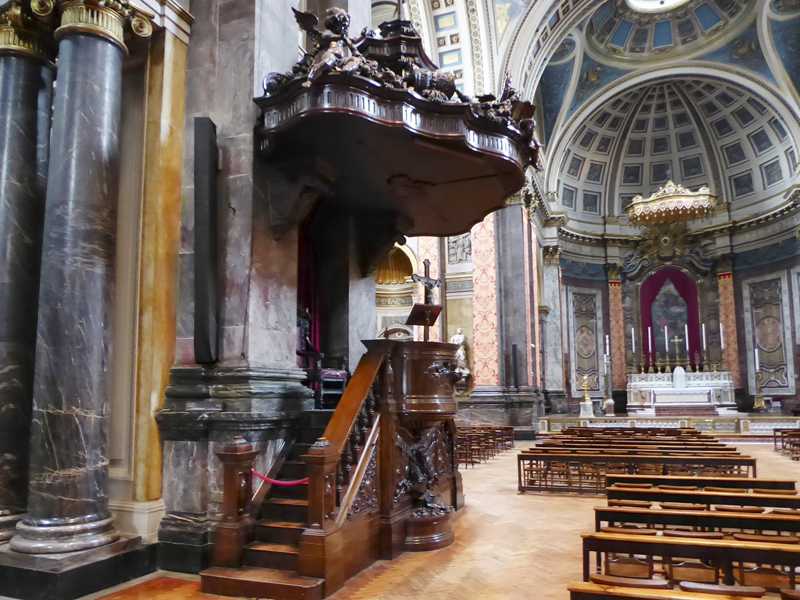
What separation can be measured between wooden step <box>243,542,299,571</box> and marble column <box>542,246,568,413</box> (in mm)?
19581

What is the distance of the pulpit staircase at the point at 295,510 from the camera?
4.33 meters

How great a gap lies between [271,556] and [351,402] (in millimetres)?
1249

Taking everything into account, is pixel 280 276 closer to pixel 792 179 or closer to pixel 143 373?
pixel 143 373

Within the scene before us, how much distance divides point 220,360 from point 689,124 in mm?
26353

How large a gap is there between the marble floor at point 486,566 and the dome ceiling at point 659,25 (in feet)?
66.3

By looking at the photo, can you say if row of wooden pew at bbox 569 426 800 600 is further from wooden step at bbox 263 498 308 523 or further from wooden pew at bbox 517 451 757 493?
wooden step at bbox 263 498 308 523

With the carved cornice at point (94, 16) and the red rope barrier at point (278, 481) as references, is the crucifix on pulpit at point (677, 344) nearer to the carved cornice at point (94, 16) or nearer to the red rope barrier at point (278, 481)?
the red rope barrier at point (278, 481)

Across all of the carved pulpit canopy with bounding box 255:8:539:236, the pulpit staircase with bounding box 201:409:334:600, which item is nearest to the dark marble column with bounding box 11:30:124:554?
the pulpit staircase with bounding box 201:409:334:600

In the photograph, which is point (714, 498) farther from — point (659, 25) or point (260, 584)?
point (659, 25)

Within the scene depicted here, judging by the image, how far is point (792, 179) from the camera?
Result: 23.9 meters

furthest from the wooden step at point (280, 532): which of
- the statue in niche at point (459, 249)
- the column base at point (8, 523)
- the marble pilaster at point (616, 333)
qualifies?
the marble pilaster at point (616, 333)

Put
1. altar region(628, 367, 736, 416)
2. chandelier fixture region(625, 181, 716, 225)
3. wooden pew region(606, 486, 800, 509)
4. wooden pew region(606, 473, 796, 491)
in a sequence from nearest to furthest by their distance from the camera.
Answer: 1. wooden pew region(606, 486, 800, 509)
2. wooden pew region(606, 473, 796, 491)
3. chandelier fixture region(625, 181, 716, 225)
4. altar region(628, 367, 736, 416)

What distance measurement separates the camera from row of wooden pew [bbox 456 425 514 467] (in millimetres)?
12328

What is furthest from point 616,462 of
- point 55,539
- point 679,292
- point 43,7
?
point 679,292
